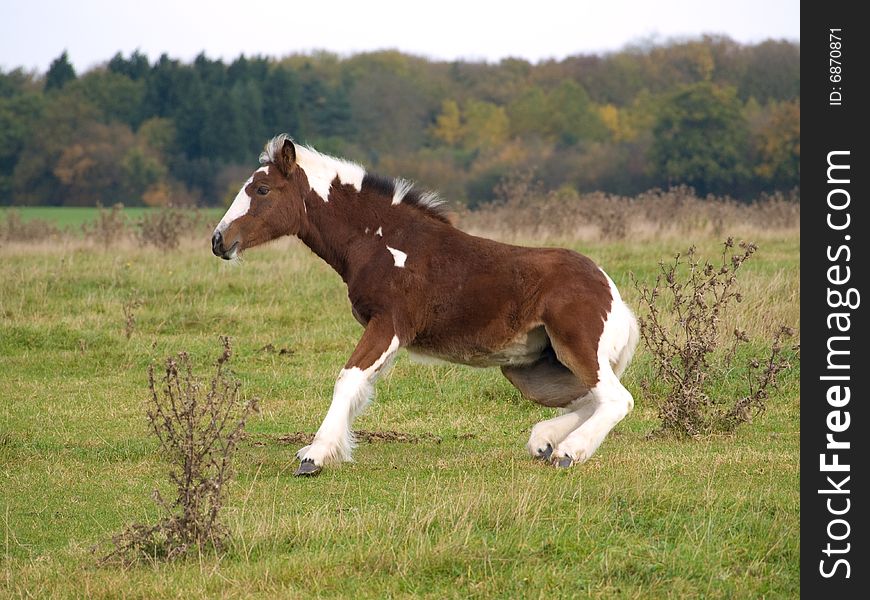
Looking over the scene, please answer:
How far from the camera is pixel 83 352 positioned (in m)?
12.7

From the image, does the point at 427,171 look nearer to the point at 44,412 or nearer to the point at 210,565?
the point at 44,412

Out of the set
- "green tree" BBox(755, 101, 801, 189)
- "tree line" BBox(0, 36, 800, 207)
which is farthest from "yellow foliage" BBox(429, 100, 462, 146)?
"green tree" BBox(755, 101, 801, 189)

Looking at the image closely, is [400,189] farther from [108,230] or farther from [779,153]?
[779,153]

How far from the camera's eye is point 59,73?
6450 cm

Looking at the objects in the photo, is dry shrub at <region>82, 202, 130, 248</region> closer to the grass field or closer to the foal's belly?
the grass field

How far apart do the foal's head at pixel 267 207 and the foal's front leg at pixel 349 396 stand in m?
1.12

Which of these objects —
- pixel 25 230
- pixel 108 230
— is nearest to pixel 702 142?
pixel 25 230

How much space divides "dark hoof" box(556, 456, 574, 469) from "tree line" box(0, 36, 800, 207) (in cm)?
3826

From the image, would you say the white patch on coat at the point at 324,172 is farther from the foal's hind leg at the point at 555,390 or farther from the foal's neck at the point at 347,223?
the foal's hind leg at the point at 555,390

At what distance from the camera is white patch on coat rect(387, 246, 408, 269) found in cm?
841

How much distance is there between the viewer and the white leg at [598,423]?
7.82 metres

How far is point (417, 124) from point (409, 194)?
200 feet
